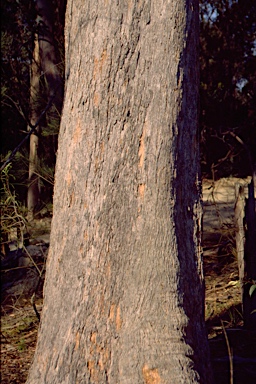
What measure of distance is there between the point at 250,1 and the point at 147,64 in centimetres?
532

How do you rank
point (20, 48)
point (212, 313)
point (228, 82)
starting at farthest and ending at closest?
point (228, 82) → point (20, 48) → point (212, 313)

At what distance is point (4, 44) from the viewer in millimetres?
8508

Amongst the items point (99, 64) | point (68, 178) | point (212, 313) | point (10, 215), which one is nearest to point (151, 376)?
point (68, 178)

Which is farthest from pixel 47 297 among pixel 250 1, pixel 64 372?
pixel 250 1

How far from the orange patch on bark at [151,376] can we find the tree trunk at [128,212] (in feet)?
0.08

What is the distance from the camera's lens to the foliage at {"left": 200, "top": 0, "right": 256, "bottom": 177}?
812 centimetres

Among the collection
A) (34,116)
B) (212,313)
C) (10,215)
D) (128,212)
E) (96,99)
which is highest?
(96,99)

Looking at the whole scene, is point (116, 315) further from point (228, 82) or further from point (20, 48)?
point (228, 82)

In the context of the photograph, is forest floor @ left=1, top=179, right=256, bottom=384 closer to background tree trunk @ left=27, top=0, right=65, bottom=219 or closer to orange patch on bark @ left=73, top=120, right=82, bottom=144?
orange patch on bark @ left=73, top=120, right=82, bottom=144

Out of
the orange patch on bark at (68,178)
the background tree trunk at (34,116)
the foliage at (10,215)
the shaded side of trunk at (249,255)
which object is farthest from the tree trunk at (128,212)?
the background tree trunk at (34,116)

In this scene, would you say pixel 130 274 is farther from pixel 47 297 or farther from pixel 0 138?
pixel 0 138

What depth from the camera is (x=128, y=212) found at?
9.25 feet

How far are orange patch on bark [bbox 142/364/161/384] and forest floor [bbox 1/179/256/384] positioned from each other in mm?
421

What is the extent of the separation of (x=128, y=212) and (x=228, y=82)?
22.0ft
